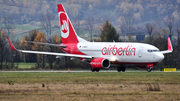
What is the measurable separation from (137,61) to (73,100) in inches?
1098

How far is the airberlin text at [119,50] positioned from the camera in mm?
42216

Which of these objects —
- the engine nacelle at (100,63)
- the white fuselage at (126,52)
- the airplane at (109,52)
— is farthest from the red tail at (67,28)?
the engine nacelle at (100,63)

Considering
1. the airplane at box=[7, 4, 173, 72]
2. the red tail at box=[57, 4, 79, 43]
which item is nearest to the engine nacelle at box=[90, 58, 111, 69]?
the airplane at box=[7, 4, 173, 72]

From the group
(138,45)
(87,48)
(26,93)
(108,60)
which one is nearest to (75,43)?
(87,48)

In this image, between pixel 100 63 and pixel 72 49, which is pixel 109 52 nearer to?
pixel 100 63

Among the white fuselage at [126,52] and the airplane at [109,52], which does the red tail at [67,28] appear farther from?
the white fuselage at [126,52]

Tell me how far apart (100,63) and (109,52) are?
2694 millimetres

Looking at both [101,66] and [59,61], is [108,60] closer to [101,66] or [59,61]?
[101,66]

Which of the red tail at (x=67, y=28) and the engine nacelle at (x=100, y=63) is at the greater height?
the red tail at (x=67, y=28)

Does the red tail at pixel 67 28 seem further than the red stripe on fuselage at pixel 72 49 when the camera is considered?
Yes

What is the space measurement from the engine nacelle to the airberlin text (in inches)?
53.4

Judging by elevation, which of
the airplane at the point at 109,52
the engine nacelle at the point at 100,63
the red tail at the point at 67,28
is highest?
the red tail at the point at 67,28

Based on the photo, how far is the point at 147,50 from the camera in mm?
41344

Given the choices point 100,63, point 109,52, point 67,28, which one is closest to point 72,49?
point 67,28
